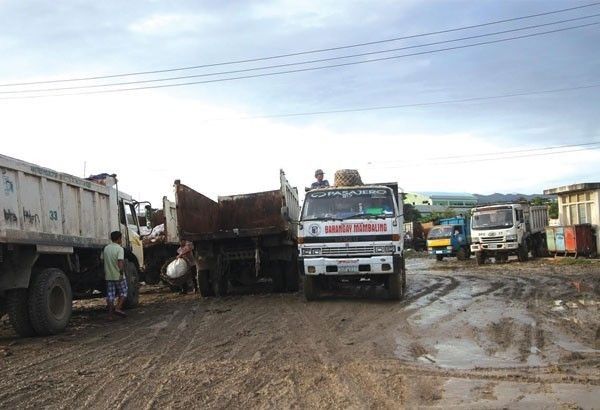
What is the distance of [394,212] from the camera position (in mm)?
11625

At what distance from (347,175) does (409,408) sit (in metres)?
9.16

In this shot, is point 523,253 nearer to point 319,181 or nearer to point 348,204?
point 319,181

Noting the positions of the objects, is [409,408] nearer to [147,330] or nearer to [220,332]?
[220,332]

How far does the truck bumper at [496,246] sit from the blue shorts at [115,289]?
719 inches

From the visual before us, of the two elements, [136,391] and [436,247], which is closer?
[136,391]

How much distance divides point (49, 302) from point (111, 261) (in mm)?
2087

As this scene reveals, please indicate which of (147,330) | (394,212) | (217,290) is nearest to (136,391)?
(147,330)

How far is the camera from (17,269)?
8.59 meters

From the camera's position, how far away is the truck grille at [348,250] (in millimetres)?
11219

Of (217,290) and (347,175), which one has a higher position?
(347,175)

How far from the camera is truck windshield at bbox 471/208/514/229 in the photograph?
82.8 ft

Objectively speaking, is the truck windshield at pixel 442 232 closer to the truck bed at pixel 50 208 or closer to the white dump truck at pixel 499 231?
the white dump truck at pixel 499 231

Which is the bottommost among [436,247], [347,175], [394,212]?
[436,247]

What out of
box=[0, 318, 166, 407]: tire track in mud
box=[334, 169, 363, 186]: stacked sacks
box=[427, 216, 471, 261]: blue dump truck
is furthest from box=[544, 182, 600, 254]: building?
box=[0, 318, 166, 407]: tire track in mud
